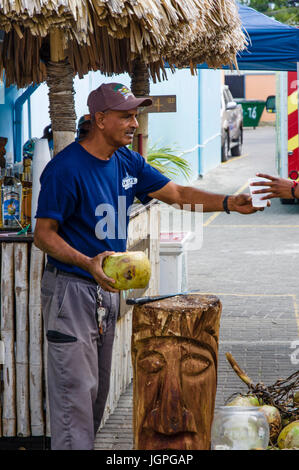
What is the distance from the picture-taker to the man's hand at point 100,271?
360cm

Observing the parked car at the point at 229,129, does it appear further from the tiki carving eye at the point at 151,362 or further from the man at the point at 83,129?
the tiki carving eye at the point at 151,362

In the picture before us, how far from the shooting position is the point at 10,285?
15.4 feet

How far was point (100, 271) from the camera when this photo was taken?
3.60 metres

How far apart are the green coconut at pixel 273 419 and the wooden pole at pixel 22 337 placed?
1.46m

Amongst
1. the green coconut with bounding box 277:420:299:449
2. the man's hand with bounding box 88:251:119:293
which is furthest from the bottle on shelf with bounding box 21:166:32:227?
the green coconut with bounding box 277:420:299:449

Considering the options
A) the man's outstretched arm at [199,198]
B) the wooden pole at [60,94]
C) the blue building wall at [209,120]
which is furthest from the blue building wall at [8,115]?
the blue building wall at [209,120]

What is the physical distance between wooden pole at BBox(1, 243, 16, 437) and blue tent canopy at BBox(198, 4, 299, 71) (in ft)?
10.9

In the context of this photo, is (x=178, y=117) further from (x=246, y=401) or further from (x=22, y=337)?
(x=246, y=401)

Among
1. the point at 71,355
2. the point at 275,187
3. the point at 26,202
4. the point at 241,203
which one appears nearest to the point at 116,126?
the point at 241,203

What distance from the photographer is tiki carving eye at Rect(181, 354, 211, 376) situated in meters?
3.76

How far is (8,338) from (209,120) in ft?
54.4

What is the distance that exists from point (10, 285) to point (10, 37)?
5.54 ft
